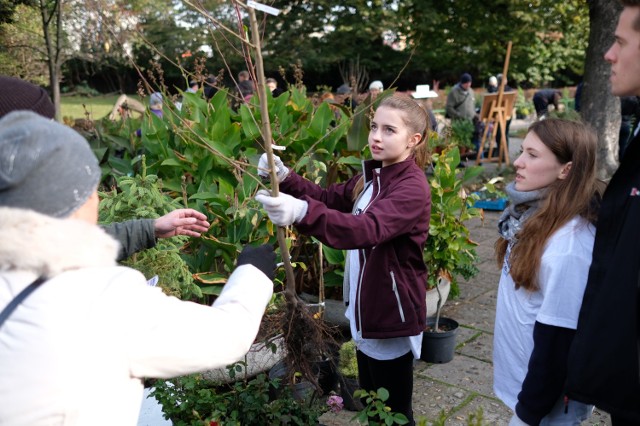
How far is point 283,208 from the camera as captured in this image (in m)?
2.00

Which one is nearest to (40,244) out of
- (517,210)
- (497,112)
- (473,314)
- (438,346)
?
(517,210)

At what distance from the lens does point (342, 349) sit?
3.51 metres

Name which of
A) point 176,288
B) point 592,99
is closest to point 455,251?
point 176,288

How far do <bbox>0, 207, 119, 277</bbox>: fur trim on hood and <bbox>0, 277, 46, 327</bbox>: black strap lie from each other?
2 centimetres

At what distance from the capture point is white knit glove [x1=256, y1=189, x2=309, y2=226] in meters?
2.00

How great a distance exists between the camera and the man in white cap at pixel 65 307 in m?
1.17

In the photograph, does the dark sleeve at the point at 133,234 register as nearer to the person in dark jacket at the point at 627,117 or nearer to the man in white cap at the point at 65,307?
the man in white cap at the point at 65,307

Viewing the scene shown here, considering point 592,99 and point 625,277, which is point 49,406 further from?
point 592,99

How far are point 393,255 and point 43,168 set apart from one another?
166 centimetres

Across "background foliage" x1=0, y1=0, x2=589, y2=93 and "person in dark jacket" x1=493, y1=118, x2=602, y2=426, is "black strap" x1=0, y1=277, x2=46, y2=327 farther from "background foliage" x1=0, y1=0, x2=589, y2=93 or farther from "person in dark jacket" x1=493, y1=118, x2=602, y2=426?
"background foliage" x1=0, y1=0, x2=589, y2=93

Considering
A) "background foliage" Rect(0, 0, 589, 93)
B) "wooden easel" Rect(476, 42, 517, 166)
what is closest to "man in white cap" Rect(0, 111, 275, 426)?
"wooden easel" Rect(476, 42, 517, 166)

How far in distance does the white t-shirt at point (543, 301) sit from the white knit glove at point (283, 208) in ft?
2.89

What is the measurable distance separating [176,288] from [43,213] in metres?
1.94

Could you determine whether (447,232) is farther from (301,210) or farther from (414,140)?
(301,210)
